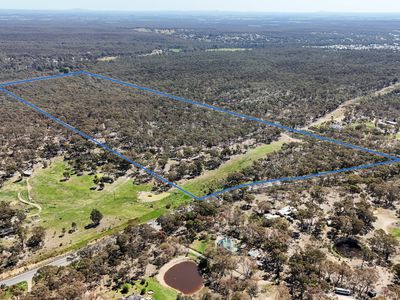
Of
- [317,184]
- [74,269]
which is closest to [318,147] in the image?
[317,184]

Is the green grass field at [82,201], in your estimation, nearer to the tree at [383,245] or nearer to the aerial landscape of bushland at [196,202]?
the aerial landscape of bushland at [196,202]

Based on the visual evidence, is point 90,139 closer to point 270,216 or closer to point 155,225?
point 155,225

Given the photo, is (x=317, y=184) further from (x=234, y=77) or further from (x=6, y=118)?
(x=234, y=77)

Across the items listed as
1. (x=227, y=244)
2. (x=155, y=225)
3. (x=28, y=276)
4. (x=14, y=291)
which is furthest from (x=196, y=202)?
(x=14, y=291)

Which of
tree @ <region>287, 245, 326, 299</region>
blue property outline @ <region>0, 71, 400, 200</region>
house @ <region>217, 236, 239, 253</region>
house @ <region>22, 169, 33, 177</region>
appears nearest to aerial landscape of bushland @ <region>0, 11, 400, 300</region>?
tree @ <region>287, 245, 326, 299</region>

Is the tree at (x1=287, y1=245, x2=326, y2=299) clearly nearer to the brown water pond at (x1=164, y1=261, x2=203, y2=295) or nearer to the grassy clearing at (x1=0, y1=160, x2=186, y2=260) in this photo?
the brown water pond at (x1=164, y1=261, x2=203, y2=295)

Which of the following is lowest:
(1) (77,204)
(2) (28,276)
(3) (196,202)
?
(2) (28,276)

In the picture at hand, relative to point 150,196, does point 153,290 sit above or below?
below

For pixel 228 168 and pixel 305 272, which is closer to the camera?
pixel 305 272
